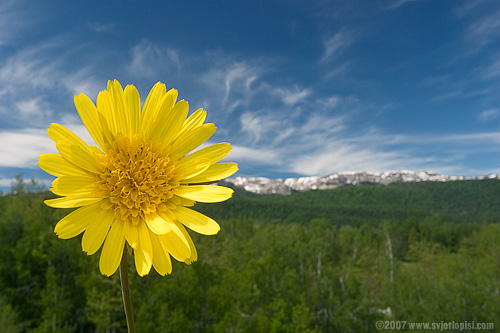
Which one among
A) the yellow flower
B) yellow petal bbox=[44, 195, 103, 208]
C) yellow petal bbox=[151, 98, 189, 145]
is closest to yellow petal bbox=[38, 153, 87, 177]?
the yellow flower

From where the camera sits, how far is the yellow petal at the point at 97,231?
1227mm

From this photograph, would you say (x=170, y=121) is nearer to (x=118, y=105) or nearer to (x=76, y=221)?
(x=118, y=105)

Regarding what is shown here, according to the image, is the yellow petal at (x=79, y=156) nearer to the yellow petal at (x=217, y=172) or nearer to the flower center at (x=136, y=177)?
the flower center at (x=136, y=177)

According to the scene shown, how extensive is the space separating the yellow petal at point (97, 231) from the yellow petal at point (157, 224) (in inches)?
5.9

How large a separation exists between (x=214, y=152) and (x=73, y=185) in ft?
1.95

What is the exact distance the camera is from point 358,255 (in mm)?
89562

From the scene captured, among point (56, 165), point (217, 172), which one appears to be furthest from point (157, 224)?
point (56, 165)

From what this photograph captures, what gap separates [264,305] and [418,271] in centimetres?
3685

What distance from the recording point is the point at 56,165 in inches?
50.4

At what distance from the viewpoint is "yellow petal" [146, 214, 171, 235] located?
4.12 ft

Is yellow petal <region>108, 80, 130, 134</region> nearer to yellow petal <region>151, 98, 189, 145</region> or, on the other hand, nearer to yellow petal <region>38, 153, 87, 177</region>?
yellow petal <region>151, 98, 189, 145</region>

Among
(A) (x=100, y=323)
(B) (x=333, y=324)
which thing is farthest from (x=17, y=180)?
(B) (x=333, y=324)

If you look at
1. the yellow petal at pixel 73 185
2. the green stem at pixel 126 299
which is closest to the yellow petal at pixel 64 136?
the yellow petal at pixel 73 185

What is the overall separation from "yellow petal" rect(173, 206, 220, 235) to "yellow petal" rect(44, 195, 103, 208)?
1.09 ft
